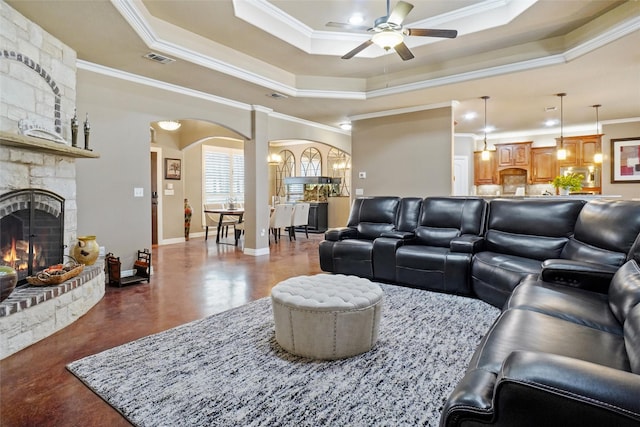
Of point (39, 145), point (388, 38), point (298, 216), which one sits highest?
point (388, 38)

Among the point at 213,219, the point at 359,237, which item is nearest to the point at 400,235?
the point at 359,237

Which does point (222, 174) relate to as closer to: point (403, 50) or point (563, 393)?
point (403, 50)

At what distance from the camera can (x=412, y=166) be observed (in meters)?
6.74

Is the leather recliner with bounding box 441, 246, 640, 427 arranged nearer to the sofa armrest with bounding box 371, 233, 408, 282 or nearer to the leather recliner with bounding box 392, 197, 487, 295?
the leather recliner with bounding box 392, 197, 487, 295

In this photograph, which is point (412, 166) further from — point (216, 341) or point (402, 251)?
point (216, 341)

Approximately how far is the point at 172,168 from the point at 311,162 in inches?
181

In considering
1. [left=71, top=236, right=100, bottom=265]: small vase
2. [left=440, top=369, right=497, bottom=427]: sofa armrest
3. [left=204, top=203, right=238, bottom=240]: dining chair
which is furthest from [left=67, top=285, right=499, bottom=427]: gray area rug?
[left=204, top=203, right=238, bottom=240]: dining chair

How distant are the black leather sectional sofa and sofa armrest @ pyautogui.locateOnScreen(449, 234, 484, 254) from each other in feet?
0.04

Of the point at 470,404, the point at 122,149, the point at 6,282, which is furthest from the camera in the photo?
the point at 122,149

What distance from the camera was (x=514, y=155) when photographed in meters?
9.22

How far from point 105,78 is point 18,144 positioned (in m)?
1.91

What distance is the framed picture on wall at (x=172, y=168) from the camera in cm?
826

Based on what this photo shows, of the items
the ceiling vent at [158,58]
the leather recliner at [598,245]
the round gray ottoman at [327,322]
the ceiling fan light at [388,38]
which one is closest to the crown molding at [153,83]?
the ceiling vent at [158,58]

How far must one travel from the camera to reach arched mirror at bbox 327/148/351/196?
10867 millimetres
